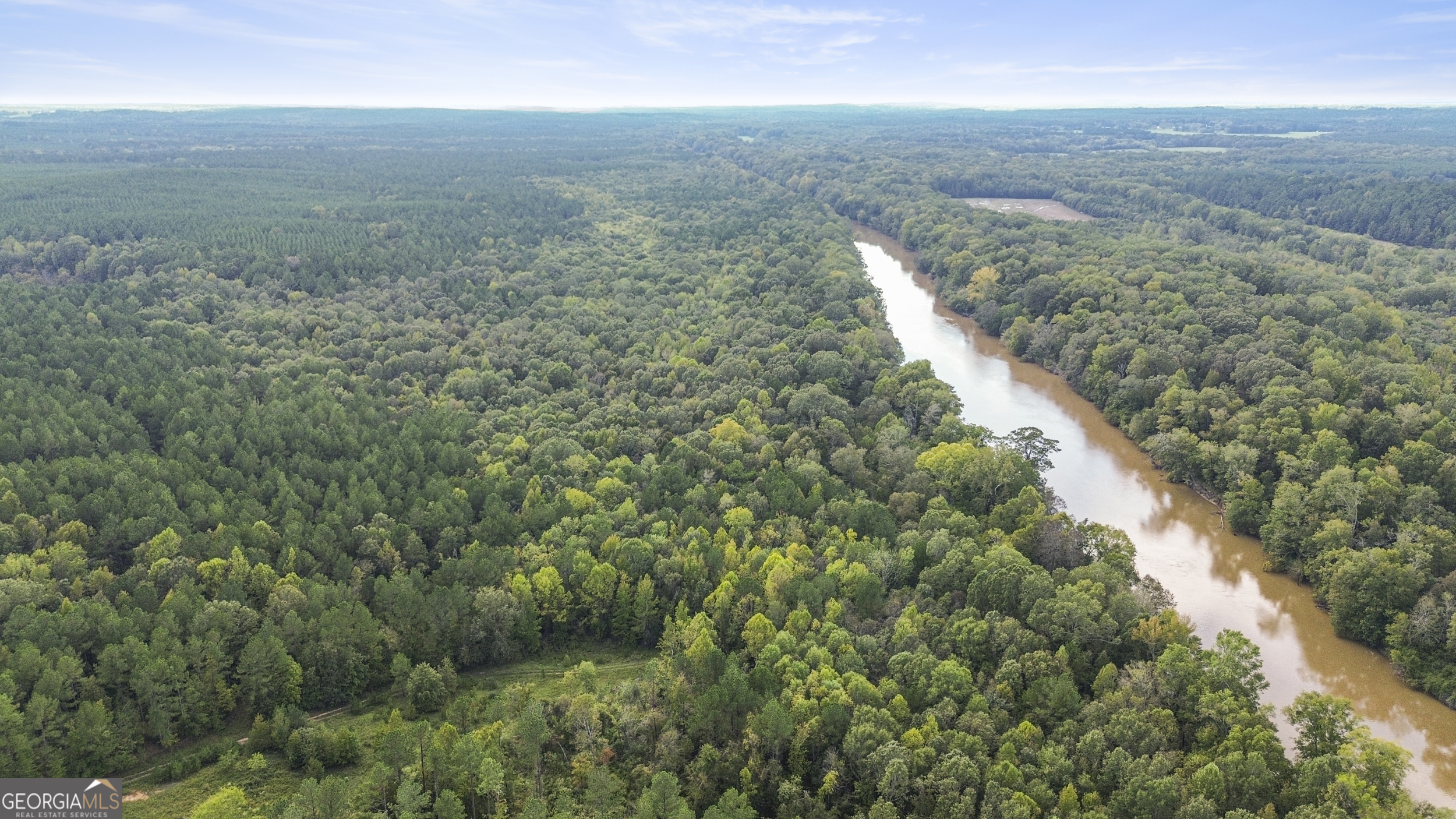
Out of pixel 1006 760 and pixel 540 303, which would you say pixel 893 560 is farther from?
pixel 540 303

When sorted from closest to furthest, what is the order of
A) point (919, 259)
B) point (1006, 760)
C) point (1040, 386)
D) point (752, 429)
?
point (1006, 760) → point (752, 429) → point (1040, 386) → point (919, 259)

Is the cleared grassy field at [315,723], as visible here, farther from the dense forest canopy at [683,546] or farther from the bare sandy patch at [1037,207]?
the bare sandy patch at [1037,207]

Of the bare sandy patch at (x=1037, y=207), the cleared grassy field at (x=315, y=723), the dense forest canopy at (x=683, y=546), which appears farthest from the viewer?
the bare sandy patch at (x=1037, y=207)

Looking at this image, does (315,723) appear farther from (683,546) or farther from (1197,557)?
(1197,557)

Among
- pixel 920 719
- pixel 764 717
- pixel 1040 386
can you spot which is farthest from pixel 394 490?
pixel 1040 386

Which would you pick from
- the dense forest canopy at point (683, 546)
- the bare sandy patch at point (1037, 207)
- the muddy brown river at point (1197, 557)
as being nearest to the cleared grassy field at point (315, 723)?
the dense forest canopy at point (683, 546)

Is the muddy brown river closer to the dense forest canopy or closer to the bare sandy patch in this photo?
the dense forest canopy
